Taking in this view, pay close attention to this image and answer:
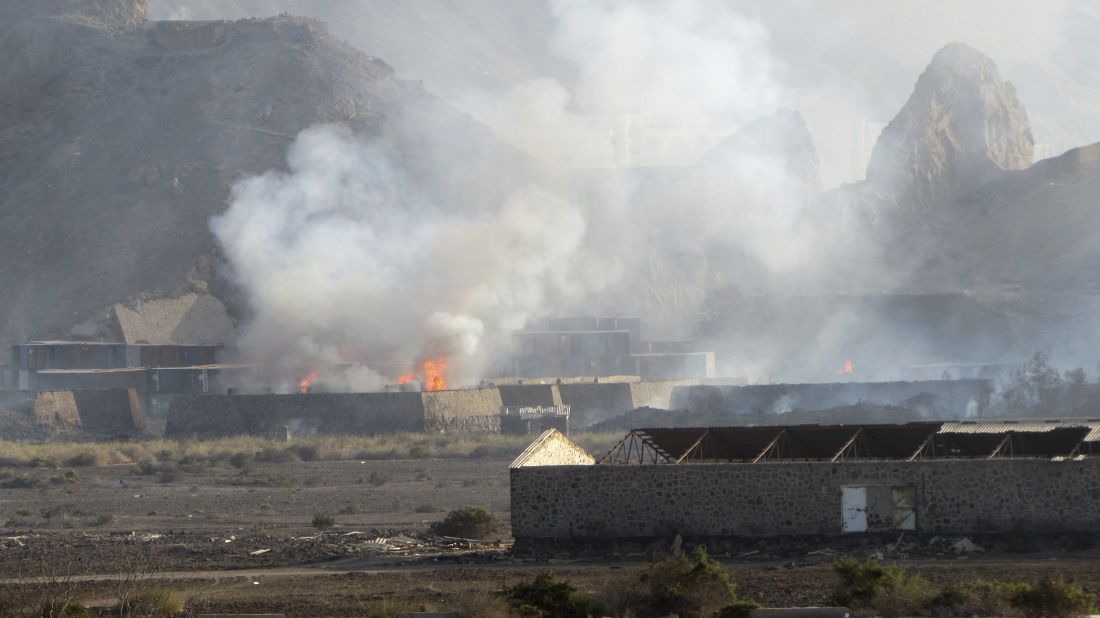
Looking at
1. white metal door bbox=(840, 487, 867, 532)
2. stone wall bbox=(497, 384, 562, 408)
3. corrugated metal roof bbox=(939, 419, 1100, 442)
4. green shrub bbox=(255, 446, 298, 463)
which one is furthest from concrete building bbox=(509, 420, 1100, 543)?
stone wall bbox=(497, 384, 562, 408)

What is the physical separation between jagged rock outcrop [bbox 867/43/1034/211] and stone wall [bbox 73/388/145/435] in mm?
78579

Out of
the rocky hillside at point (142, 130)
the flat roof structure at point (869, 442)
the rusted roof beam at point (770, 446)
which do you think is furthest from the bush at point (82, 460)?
the rocky hillside at point (142, 130)

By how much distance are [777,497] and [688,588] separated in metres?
6.67

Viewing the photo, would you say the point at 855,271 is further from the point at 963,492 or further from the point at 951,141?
the point at 963,492

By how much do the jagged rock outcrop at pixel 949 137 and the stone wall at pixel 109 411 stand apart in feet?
258

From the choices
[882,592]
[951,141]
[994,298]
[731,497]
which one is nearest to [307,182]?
[994,298]

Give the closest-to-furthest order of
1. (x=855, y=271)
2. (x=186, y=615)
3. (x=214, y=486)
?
(x=186, y=615) → (x=214, y=486) → (x=855, y=271)

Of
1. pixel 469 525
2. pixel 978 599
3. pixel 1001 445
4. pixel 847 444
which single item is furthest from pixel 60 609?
pixel 1001 445

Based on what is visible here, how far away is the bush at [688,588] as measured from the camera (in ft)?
79.5

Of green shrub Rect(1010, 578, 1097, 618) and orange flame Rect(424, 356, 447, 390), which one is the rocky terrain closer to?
orange flame Rect(424, 356, 447, 390)

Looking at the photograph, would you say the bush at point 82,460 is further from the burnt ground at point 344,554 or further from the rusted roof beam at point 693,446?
the rusted roof beam at point 693,446

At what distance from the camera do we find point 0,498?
161ft

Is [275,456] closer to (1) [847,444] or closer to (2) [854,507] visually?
(1) [847,444]

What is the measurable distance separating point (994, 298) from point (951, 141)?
101 ft
